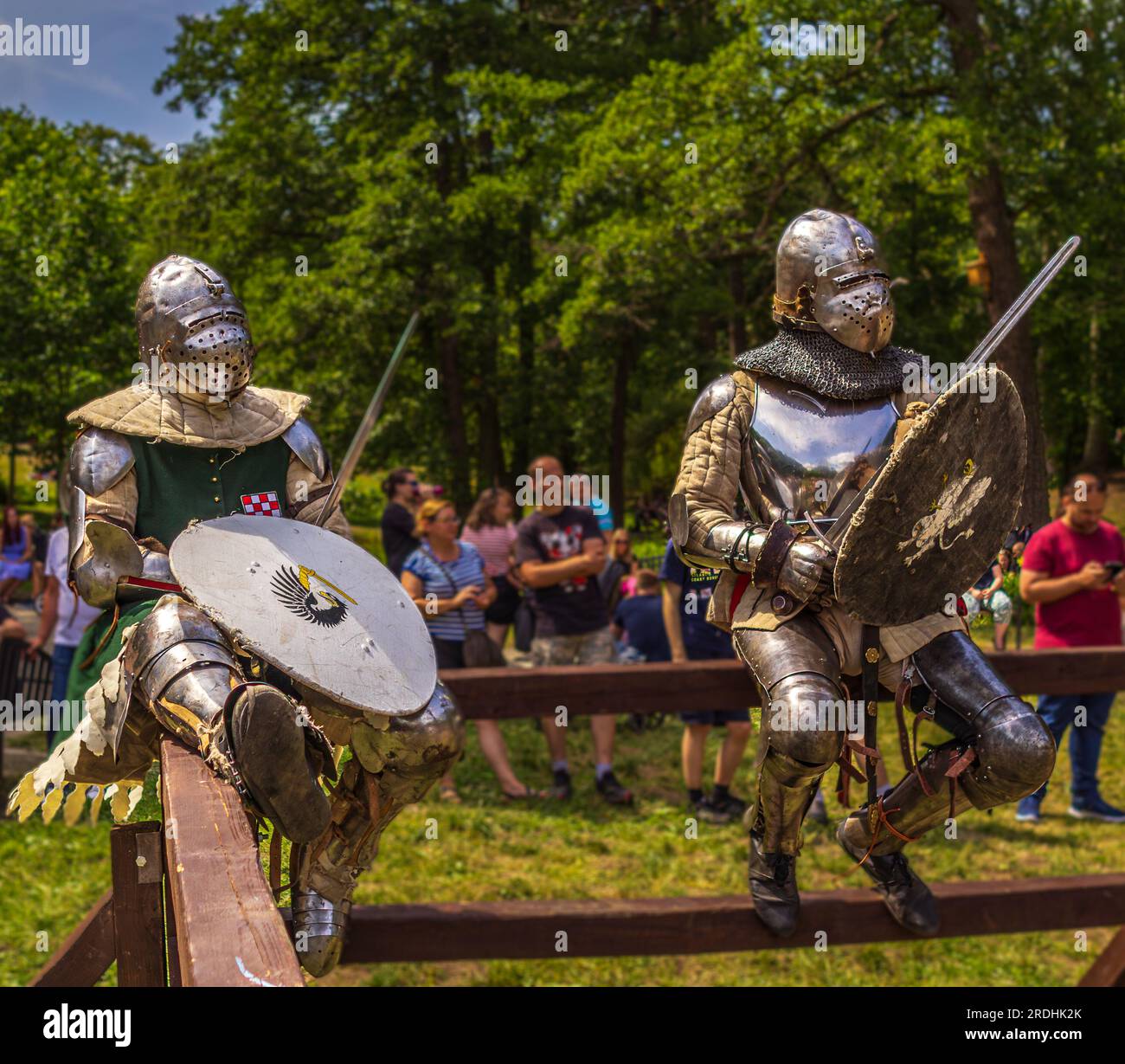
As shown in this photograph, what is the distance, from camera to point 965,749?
127 inches

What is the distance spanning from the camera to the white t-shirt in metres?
7.49

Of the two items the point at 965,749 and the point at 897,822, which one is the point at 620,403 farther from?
the point at 965,749

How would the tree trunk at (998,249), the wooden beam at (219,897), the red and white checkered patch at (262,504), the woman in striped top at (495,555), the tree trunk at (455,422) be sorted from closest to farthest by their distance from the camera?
the wooden beam at (219,897)
the red and white checkered patch at (262,504)
the tree trunk at (998,249)
the woman in striped top at (495,555)
the tree trunk at (455,422)

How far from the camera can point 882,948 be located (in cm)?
616

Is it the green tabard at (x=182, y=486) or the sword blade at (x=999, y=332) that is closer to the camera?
the sword blade at (x=999, y=332)

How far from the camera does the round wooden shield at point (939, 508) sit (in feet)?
9.80

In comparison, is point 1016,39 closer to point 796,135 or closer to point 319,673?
point 796,135

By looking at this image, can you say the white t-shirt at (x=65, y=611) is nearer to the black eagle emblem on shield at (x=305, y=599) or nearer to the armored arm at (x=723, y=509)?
the black eagle emblem on shield at (x=305, y=599)
